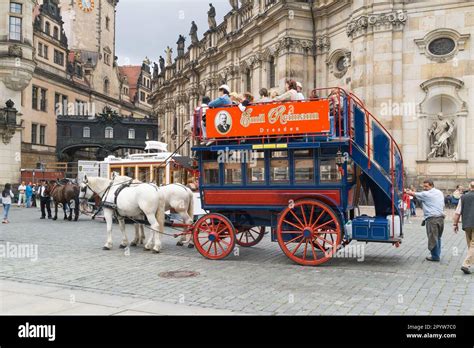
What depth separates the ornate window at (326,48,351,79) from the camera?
99.9 ft

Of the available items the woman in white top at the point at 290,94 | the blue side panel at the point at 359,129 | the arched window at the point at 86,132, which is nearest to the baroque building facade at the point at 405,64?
the blue side panel at the point at 359,129

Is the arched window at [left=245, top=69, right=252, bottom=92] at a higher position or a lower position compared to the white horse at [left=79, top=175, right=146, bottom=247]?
higher

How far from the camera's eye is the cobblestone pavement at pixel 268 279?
7242mm

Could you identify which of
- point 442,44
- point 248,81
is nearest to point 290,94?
point 442,44

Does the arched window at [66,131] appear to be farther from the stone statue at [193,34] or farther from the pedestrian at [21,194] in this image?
the pedestrian at [21,194]

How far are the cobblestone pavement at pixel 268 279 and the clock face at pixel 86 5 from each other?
74.8 meters

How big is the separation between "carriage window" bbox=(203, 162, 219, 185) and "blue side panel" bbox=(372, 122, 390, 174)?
12.3 feet

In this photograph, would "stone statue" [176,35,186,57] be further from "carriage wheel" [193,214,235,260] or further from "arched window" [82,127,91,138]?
"carriage wheel" [193,214,235,260]

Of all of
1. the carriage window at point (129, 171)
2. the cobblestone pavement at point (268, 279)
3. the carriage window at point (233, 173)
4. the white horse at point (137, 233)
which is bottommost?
the cobblestone pavement at point (268, 279)

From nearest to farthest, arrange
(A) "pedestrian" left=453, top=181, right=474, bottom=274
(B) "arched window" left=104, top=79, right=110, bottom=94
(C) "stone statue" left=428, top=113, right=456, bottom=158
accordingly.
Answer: (A) "pedestrian" left=453, top=181, right=474, bottom=274
(C) "stone statue" left=428, top=113, right=456, bottom=158
(B) "arched window" left=104, top=79, right=110, bottom=94

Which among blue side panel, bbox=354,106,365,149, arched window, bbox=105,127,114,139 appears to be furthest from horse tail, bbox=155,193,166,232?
arched window, bbox=105,127,114,139

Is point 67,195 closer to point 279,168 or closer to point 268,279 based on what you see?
point 279,168

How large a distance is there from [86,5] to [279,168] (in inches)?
3118
